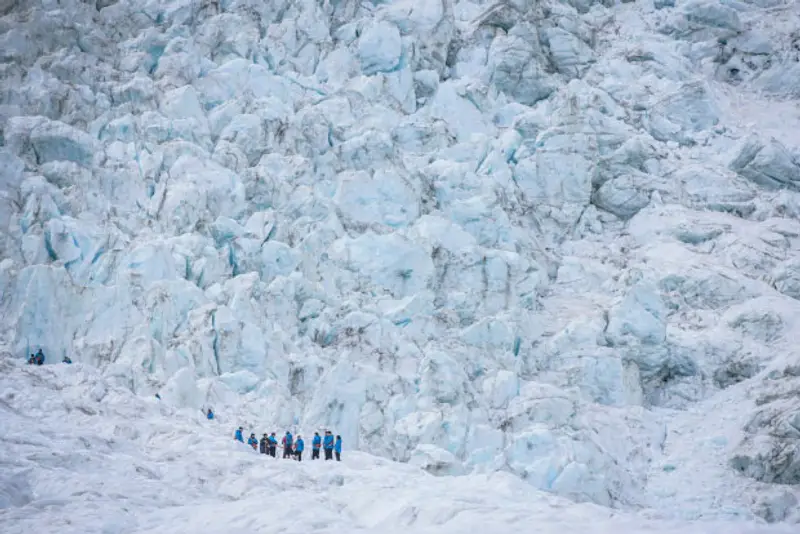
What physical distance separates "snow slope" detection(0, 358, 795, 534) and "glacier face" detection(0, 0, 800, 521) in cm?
A: 448

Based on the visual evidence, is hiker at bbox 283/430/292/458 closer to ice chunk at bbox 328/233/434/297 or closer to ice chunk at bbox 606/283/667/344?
ice chunk at bbox 328/233/434/297

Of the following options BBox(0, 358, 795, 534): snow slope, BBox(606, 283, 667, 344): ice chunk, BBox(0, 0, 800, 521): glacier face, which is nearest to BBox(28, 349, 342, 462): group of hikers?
BBox(0, 358, 795, 534): snow slope

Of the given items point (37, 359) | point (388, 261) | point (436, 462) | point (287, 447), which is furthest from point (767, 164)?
point (37, 359)

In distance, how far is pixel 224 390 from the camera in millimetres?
22047

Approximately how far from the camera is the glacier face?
23.0 meters

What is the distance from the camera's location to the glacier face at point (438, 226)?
22969 millimetres

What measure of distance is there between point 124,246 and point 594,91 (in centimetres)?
2152

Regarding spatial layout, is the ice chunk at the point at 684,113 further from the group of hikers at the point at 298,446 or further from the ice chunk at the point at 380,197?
the group of hikers at the point at 298,446

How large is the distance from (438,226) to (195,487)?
59.4 ft

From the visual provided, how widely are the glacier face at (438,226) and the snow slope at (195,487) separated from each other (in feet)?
14.7

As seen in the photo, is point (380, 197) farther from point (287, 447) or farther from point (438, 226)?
point (287, 447)

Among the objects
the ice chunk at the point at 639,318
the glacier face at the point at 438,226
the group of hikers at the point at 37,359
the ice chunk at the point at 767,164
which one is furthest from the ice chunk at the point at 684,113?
the group of hikers at the point at 37,359

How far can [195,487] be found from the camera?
13.3 metres

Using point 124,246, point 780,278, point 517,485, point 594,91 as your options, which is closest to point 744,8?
point 594,91
